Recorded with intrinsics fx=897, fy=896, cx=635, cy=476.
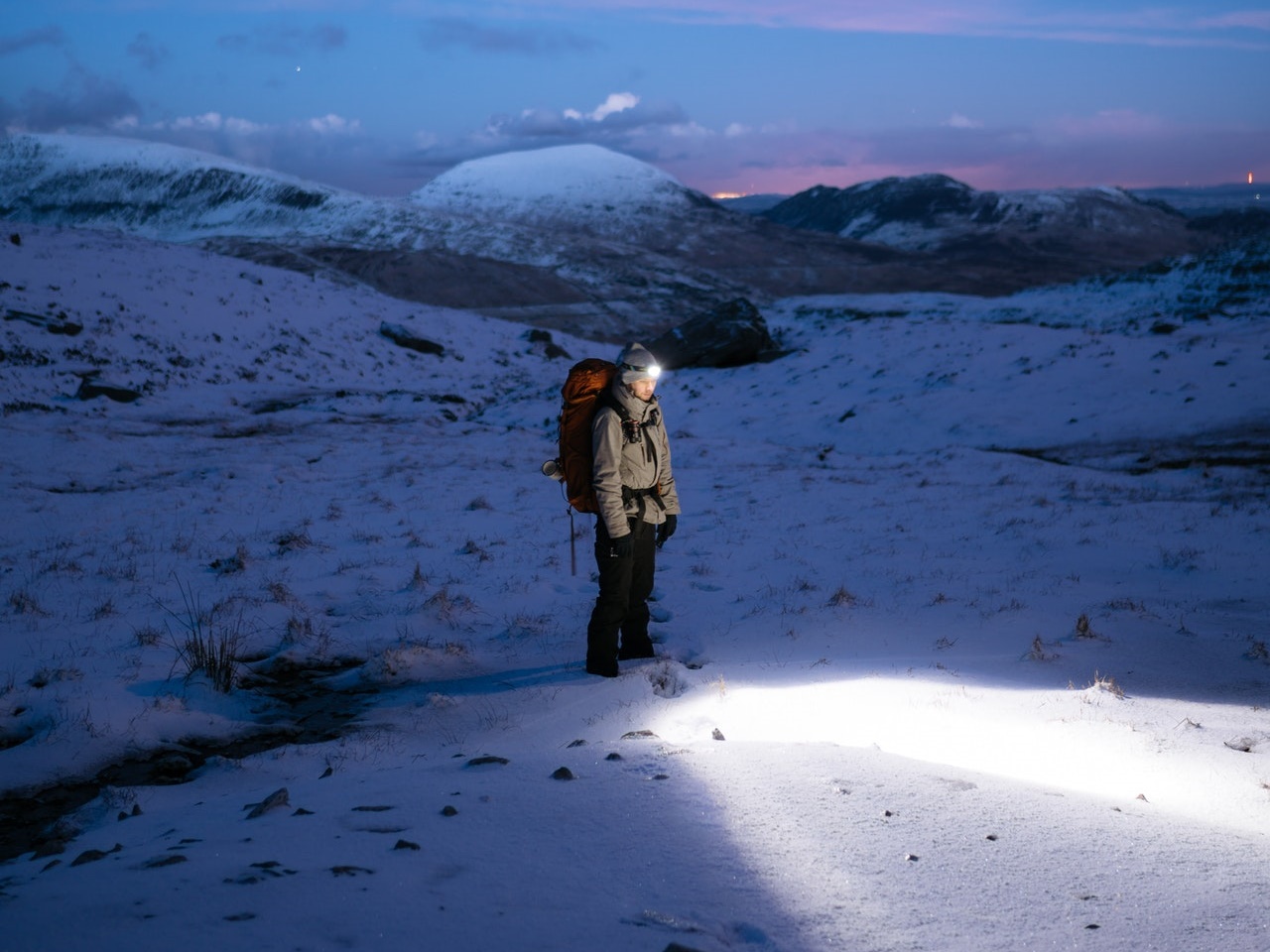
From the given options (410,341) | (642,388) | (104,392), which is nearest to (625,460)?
(642,388)

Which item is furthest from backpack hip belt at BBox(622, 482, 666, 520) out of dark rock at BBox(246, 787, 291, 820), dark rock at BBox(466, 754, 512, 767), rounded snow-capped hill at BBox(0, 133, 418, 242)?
rounded snow-capped hill at BBox(0, 133, 418, 242)

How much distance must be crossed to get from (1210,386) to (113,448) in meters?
22.2

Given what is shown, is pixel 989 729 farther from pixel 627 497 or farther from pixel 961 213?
pixel 961 213

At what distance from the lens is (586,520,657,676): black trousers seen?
6.02m

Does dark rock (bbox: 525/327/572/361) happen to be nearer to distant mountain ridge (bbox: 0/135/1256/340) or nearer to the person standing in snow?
distant mountain ridge (bbox: 0/135/1256/340)

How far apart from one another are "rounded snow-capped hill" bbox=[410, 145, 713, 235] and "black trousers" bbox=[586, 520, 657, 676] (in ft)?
318

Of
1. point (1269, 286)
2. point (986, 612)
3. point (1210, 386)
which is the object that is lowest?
point (986, 612)

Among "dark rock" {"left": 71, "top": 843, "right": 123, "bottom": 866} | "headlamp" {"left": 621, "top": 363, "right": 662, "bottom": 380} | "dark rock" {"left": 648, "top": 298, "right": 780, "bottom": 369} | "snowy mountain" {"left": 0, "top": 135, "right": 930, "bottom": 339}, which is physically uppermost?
"snowy mountain" {"left": 0, "top": 135, "right": 930, "bottom": 339}

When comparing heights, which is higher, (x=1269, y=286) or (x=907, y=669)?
(x=1269, y=286)

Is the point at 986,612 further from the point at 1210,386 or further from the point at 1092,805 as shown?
the point at 1210,386

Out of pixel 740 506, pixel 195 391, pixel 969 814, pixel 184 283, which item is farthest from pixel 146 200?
pixel 969 814

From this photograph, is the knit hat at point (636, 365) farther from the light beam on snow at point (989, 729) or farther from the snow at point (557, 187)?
the snow at point (557, 187)

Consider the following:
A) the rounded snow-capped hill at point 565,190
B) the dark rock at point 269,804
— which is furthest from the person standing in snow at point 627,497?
the rounded snow-capped hill at point 565,190

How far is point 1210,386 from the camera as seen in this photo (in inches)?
764
